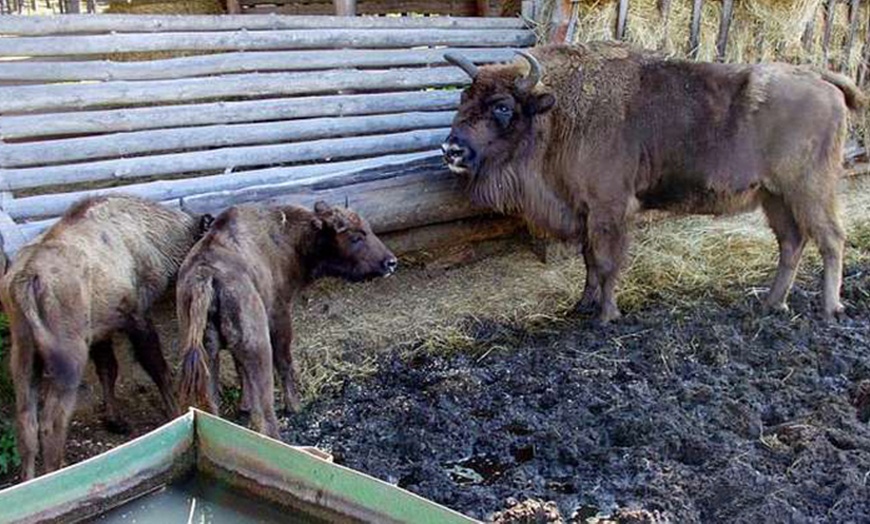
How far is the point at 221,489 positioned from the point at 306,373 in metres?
Result: 2.80

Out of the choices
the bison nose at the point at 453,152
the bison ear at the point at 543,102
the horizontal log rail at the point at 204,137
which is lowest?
the bison nose at the point at 453,152

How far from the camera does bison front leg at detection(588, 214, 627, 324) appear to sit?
7066 millimetres

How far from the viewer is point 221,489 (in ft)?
11.4

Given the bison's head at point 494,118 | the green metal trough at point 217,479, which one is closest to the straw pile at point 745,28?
the bison's head at point 494,118

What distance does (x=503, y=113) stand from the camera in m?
7.10

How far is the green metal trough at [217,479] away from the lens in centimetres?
299

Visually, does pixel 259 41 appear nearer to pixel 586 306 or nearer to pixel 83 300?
pixel 586 306

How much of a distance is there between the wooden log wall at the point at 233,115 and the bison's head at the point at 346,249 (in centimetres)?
60

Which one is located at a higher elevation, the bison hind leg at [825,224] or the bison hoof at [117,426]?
the bison hind leg at [825,224]

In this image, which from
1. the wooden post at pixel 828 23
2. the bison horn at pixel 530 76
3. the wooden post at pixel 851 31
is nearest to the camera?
the bison horn at pixel 530 76

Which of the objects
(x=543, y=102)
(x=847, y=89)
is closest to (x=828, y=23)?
(x=847, y=89)

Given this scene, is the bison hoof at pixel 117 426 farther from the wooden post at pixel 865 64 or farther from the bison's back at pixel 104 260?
the wooden post at pixel 865 64

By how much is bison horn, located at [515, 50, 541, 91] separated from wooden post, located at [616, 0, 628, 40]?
5.20ft

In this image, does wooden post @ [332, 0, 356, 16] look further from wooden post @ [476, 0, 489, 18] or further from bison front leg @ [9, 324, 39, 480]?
bison front leg @ [9, 324, 39, 480]
